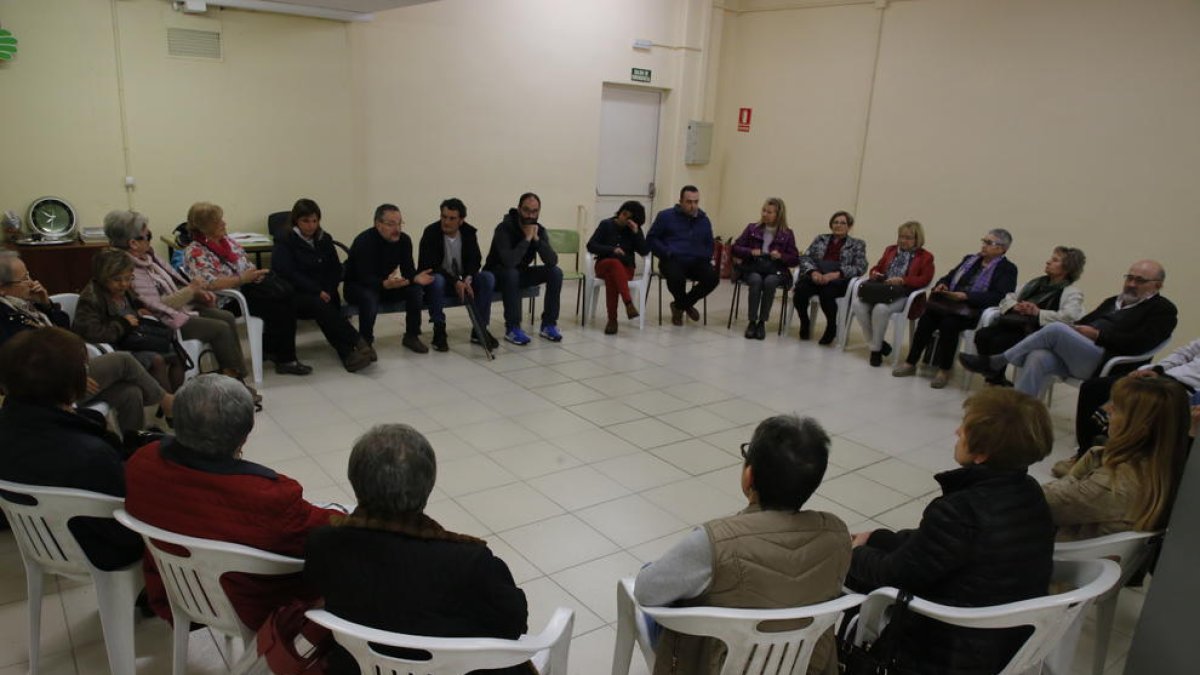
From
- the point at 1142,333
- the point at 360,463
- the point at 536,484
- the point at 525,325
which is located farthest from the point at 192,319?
the point at 1142,333

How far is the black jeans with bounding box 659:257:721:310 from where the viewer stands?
6.57m

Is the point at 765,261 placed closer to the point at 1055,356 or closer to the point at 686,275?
the point at 686,275

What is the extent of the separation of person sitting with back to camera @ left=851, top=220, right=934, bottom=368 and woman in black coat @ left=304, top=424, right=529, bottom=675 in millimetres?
4756

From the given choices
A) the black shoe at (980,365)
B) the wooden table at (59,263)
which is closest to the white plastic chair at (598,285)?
the black shoe at (980,365)

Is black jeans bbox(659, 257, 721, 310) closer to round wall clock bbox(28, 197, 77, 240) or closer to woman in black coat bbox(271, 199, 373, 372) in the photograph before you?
woman in black coat bbox(271, 199, 373, 372)

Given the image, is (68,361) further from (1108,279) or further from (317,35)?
(1108,279)

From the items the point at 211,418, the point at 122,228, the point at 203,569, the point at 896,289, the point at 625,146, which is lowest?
the point at 203,569

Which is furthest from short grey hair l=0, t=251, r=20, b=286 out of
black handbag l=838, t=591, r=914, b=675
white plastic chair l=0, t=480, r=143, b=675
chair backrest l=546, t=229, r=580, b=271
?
chair backrest l=546, t=229, r=580, b=271

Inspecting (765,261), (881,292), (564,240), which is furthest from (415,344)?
(881,292)

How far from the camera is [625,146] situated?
8281 millimetres

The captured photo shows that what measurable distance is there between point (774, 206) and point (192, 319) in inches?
171

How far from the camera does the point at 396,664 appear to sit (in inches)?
58.4

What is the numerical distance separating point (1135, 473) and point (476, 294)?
4265mm

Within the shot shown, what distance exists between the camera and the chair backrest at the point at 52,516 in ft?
6.22
